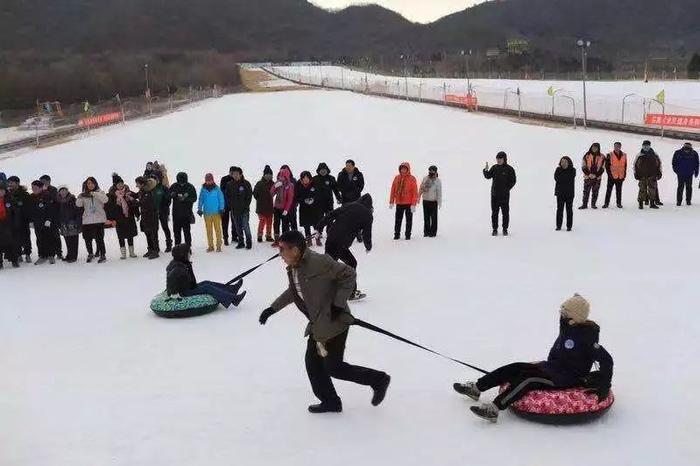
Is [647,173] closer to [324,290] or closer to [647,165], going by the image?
[647,165]

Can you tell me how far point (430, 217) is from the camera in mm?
14625

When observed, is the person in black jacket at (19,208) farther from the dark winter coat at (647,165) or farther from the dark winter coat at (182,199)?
the dark winter coat at (647,165)

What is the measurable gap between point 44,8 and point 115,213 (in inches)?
7702

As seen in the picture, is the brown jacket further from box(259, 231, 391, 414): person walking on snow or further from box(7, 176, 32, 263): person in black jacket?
box(7, 176, 32, 263): person in black jacket

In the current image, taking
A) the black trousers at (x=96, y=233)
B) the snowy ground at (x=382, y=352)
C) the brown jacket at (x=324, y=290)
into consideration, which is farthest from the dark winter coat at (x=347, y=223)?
the black trousers at (x=96, y=233)

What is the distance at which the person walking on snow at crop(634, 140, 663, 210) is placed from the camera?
52.2 ft

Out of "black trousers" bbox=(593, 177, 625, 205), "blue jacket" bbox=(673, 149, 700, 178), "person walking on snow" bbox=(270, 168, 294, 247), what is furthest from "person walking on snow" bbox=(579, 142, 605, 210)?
"person walking on snow" bbox=(270, 168, 294, 247)

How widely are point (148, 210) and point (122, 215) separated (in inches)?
18.5

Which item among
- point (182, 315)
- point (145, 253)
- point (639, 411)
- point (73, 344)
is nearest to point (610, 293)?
point (639, 411)

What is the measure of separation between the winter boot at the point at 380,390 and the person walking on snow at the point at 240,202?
26.0 ft

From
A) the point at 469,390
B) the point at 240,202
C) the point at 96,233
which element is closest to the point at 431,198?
the point at 240,202

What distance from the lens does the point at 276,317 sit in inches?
365

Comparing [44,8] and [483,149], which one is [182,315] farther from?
[44,8]

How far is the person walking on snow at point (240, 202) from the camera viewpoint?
45.1 feet
